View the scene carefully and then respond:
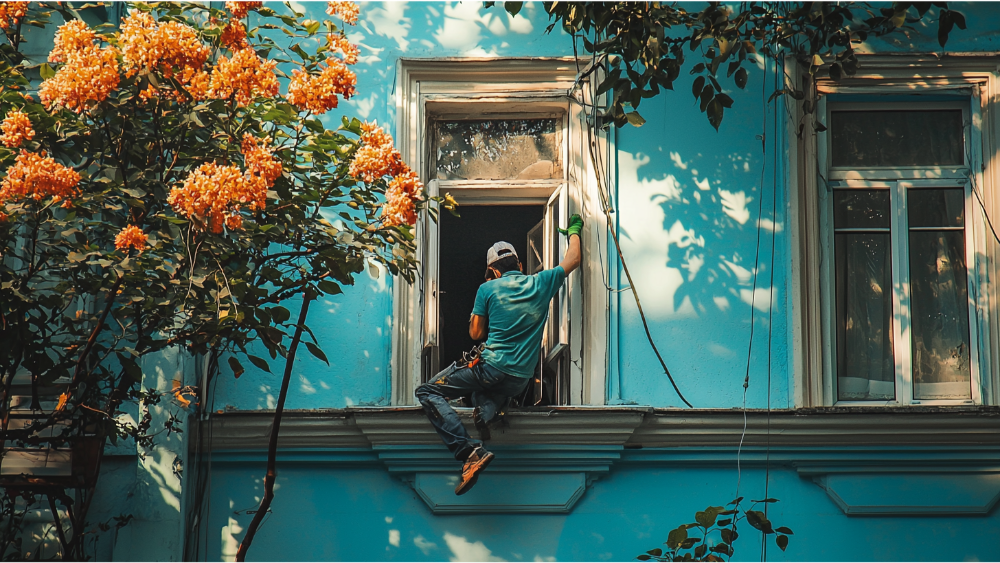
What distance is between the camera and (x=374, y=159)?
4871mm

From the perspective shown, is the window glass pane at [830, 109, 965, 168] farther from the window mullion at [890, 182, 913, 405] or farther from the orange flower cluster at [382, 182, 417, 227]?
the orange flower cluster at [382, 182, 417, 227]

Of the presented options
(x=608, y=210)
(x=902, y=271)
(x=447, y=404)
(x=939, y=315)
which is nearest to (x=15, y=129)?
(x=447, y=404)

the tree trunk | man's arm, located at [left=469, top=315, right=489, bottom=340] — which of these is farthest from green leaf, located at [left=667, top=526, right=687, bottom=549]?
the tree trunk

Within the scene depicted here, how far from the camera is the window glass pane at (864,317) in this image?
Result: 21.8 feet

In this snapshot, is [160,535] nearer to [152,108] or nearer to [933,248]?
[152,108]

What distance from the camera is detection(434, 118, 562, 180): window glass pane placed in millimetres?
6961

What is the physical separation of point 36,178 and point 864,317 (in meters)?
4.66

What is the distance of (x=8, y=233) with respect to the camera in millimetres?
4871

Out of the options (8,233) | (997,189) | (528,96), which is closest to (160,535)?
(8,233)

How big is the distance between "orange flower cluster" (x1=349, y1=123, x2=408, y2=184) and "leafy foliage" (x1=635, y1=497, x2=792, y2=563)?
Answer: 7.63 ft

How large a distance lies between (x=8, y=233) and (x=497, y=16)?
10.5 ft

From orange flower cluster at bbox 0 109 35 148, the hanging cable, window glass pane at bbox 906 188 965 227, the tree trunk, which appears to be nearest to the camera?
orange flower cluster at bbox 0 109 35 148

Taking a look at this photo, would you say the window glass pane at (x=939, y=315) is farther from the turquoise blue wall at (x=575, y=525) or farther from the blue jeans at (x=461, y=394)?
the blue jeans at (x=461, y=394)

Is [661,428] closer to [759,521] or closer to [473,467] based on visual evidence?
[759,521]
